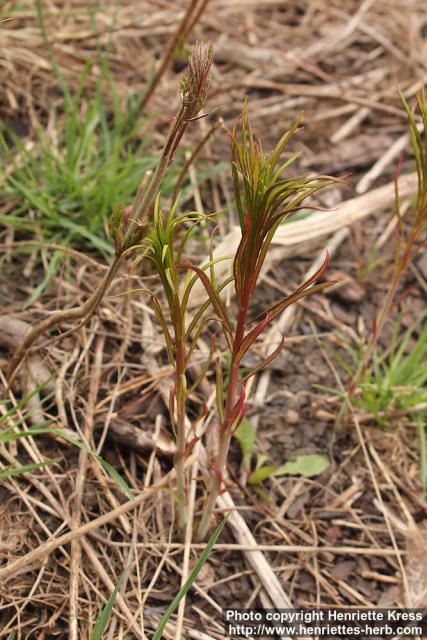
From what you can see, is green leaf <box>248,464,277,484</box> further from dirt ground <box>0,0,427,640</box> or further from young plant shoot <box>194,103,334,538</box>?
young plant shoot <box>194,103,334,538</box>

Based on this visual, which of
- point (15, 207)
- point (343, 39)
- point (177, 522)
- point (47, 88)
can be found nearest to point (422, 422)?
point (177, 522)

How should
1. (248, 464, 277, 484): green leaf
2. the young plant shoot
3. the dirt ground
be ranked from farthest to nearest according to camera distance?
(248, 464, 277, 484): green leaf, the dirt ground, the young plant shoot

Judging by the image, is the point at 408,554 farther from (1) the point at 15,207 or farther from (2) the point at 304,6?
(2) the point at 304,6

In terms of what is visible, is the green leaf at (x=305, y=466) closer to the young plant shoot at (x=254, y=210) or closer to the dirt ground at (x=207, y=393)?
the dirt ground at (x=207, y=393)

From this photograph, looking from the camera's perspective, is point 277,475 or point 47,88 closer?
point 277,475

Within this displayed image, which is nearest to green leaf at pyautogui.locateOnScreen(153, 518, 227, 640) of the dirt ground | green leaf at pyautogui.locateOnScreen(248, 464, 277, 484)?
the dirt ground
